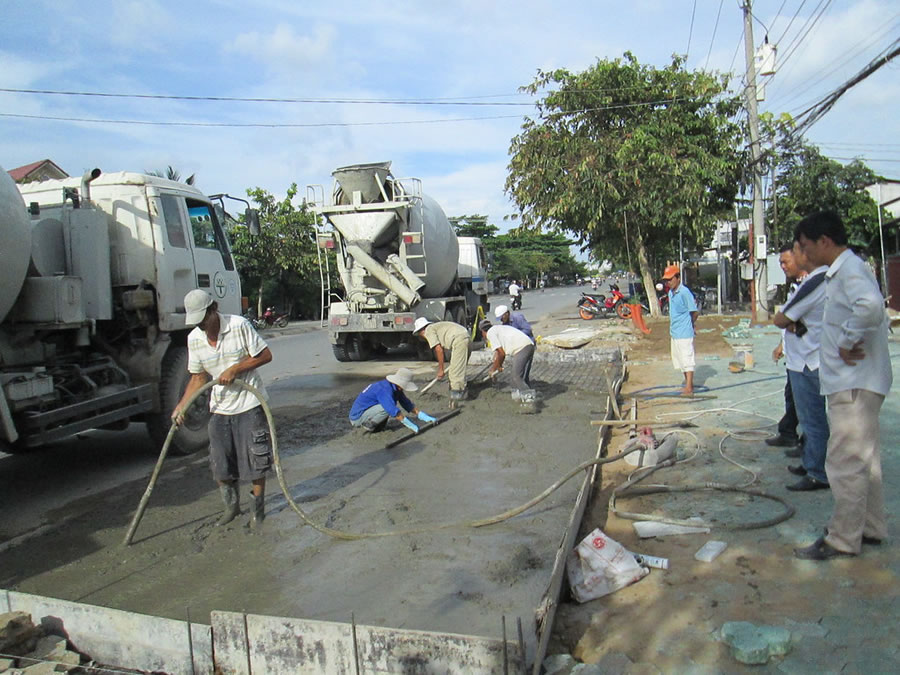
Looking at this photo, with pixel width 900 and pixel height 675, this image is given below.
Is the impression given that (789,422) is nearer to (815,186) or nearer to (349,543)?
(349,543)

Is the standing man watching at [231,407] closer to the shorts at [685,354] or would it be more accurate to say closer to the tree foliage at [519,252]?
the shorts at [685,354]

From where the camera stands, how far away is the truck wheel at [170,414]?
21.3 ft

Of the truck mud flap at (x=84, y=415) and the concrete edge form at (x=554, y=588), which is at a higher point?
the truck mud flap at (x=84, y=415)

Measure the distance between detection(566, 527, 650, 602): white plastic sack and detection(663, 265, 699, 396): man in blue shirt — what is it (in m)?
4.77

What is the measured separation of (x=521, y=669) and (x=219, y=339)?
3.02 metres

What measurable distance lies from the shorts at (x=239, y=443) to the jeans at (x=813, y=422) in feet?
11.9

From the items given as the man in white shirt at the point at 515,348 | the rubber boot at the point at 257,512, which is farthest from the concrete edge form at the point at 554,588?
the man in white shirt at the point at 515,348

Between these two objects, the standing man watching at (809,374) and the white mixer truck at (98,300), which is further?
the white mixer truck at (98,300)

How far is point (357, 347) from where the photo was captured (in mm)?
13367

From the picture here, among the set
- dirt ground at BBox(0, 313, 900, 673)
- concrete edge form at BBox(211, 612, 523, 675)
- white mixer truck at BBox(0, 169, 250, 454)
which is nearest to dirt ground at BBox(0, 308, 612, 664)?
dirt ground at BBox(0, 313, 900, 673)

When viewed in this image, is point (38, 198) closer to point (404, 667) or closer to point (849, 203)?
point (404, 667)

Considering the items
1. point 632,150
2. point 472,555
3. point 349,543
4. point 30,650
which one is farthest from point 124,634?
point 632,150

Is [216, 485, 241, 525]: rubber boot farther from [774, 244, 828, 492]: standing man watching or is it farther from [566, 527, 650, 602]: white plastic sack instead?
[774, 244, 828, 492]: standing man watching

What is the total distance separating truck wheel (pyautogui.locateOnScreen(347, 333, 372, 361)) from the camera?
525 inches
